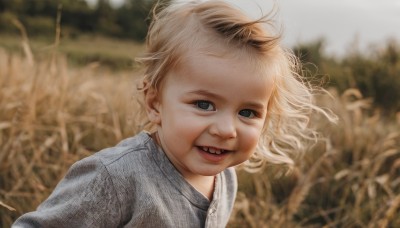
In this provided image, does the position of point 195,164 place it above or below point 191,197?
above

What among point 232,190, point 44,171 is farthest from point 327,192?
point 44,171

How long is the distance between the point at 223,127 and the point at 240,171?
1.76 meters

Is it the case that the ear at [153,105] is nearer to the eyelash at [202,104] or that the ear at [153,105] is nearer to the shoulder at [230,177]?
the eyelash at [202,104]

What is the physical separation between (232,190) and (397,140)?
2.26 m

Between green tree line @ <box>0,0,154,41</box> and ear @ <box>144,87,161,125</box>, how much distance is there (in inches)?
533

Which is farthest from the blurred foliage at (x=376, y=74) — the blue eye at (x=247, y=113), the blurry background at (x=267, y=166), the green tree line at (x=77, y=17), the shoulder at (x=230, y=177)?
the green tree line at (x=77, y=17)

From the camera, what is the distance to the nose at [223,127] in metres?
1.78

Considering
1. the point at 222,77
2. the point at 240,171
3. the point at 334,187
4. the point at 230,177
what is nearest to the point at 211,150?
the point at 222,77

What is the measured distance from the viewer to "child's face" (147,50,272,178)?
177 centimetres

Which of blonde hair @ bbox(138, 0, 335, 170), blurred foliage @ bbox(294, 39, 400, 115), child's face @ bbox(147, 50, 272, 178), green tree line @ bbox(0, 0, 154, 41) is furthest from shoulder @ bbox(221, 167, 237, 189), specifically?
green tree line @ bbox(0, 0, 154, 41)

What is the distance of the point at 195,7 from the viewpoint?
196 centimetres

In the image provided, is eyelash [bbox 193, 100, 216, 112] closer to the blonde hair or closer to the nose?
the nose

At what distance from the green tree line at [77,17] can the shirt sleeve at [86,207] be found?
13706 millimetres

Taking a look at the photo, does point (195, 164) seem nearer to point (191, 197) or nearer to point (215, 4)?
point (191, 197)
